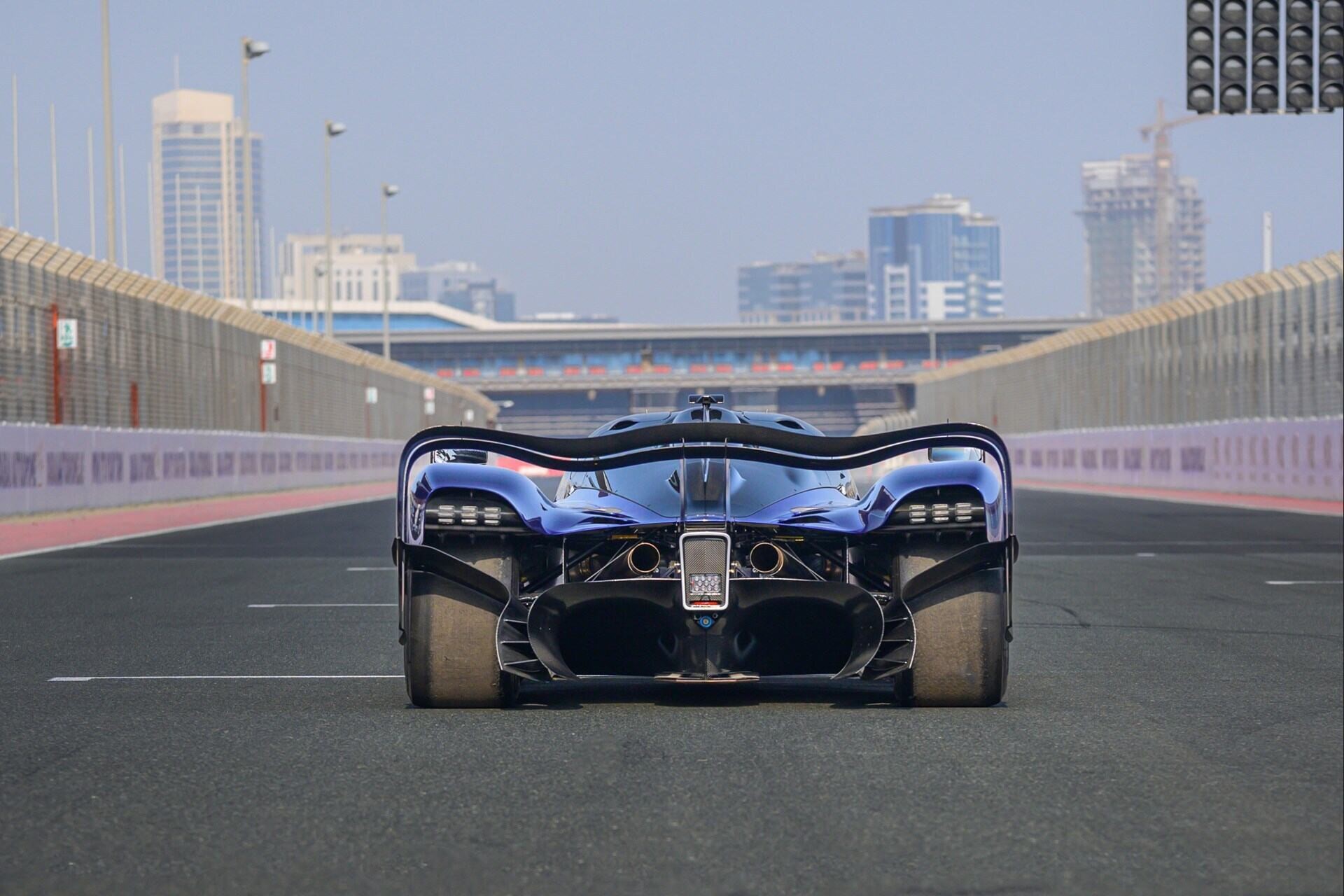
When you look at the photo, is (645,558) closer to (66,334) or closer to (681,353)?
(66,334)

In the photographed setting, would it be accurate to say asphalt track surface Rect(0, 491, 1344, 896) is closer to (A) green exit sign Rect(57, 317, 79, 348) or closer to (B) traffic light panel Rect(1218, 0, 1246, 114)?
(B) traffic light panel Rect(1218, 0, 1246, 114)

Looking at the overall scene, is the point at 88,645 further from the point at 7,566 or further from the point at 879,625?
the point at 7,566

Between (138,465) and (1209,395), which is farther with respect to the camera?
(1209,395)

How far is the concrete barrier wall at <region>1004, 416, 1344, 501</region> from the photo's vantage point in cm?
3209

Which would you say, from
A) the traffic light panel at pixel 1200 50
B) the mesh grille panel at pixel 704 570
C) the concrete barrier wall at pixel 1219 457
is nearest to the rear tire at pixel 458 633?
the mesh grille panel at pixel 704 570

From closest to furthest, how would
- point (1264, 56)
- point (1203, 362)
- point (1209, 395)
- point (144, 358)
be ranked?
point (1264, 56) < point (144, 358) < point (1209, 395) < point (1203, 362)

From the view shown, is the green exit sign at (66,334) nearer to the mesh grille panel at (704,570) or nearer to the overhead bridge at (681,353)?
the mesh grille panel at (704,570)

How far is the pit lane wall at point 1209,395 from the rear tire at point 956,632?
25.3 metres

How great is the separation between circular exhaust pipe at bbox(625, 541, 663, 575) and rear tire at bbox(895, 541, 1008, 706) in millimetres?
884

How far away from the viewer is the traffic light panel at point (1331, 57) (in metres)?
20.7

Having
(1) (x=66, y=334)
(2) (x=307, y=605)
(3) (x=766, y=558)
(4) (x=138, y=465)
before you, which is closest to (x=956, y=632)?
(3) (x=766, y=558)

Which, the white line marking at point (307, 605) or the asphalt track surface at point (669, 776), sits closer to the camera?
the asphalt track surface at point (669, 776)

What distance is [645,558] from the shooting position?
7.43 meters

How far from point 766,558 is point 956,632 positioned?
744 mm
